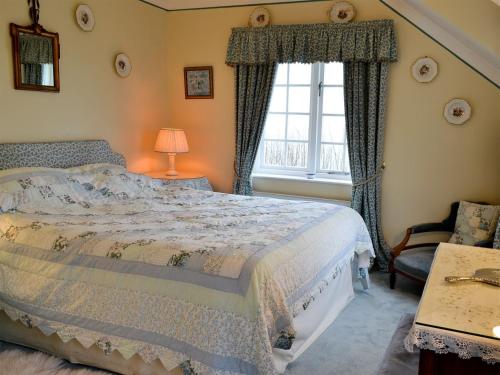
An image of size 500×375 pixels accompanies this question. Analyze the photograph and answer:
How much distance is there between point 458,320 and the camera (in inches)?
46.8

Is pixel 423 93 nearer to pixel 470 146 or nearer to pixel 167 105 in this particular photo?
pixel 470 146

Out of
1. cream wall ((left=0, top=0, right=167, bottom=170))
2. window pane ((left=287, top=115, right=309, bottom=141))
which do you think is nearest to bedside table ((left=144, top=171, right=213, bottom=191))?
cream wall ((left=0, top=0, right=167, bottom=170))

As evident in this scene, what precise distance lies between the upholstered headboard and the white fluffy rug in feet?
4.42

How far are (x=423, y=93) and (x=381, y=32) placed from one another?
25.1 inches

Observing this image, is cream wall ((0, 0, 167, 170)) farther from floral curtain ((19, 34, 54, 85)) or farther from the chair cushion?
the chair cushion

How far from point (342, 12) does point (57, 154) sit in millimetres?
2754

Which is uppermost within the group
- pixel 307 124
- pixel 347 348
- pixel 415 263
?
pixel 307 124

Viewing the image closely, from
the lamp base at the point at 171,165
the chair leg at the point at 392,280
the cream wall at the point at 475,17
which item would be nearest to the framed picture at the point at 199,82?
the lamp base at the point at 171,165

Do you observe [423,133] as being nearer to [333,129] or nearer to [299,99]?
[333,129]

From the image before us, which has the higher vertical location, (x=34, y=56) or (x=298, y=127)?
(x=34, y=56)

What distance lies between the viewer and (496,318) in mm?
1211

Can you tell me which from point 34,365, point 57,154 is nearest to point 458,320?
point 34,365

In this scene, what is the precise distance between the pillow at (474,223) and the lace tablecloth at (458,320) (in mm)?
2305

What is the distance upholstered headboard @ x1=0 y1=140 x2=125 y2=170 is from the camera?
330 centimetres
